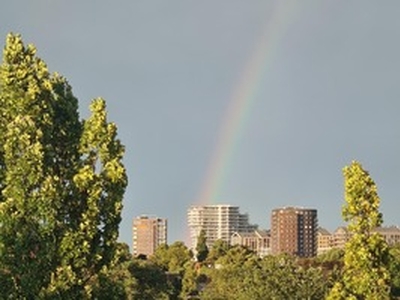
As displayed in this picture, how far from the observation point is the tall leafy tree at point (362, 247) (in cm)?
2530

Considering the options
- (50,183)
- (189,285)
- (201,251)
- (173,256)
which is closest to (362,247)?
(50,183)

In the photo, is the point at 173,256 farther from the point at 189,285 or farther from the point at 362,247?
the point at 362,247

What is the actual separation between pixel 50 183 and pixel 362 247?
9.91 m

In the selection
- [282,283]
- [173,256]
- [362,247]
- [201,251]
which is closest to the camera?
[362,247]

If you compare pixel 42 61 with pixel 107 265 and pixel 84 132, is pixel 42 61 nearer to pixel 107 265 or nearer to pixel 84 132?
pixel 84 132

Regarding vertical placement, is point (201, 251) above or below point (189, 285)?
above

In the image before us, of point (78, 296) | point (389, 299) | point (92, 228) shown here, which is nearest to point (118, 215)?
point (92, 228)

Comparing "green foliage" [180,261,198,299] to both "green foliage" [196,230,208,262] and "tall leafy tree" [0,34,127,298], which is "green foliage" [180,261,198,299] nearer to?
"green foliage" [196,230,208,262]

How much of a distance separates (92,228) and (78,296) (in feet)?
6.09

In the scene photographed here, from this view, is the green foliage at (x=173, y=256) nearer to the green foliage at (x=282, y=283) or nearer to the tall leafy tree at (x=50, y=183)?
the green foliage at (x=282, y=283)

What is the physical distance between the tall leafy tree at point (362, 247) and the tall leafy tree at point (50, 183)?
7.51 meters

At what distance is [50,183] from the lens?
853 inches

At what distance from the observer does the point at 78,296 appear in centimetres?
2231

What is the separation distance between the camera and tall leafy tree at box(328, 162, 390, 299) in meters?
25.3
